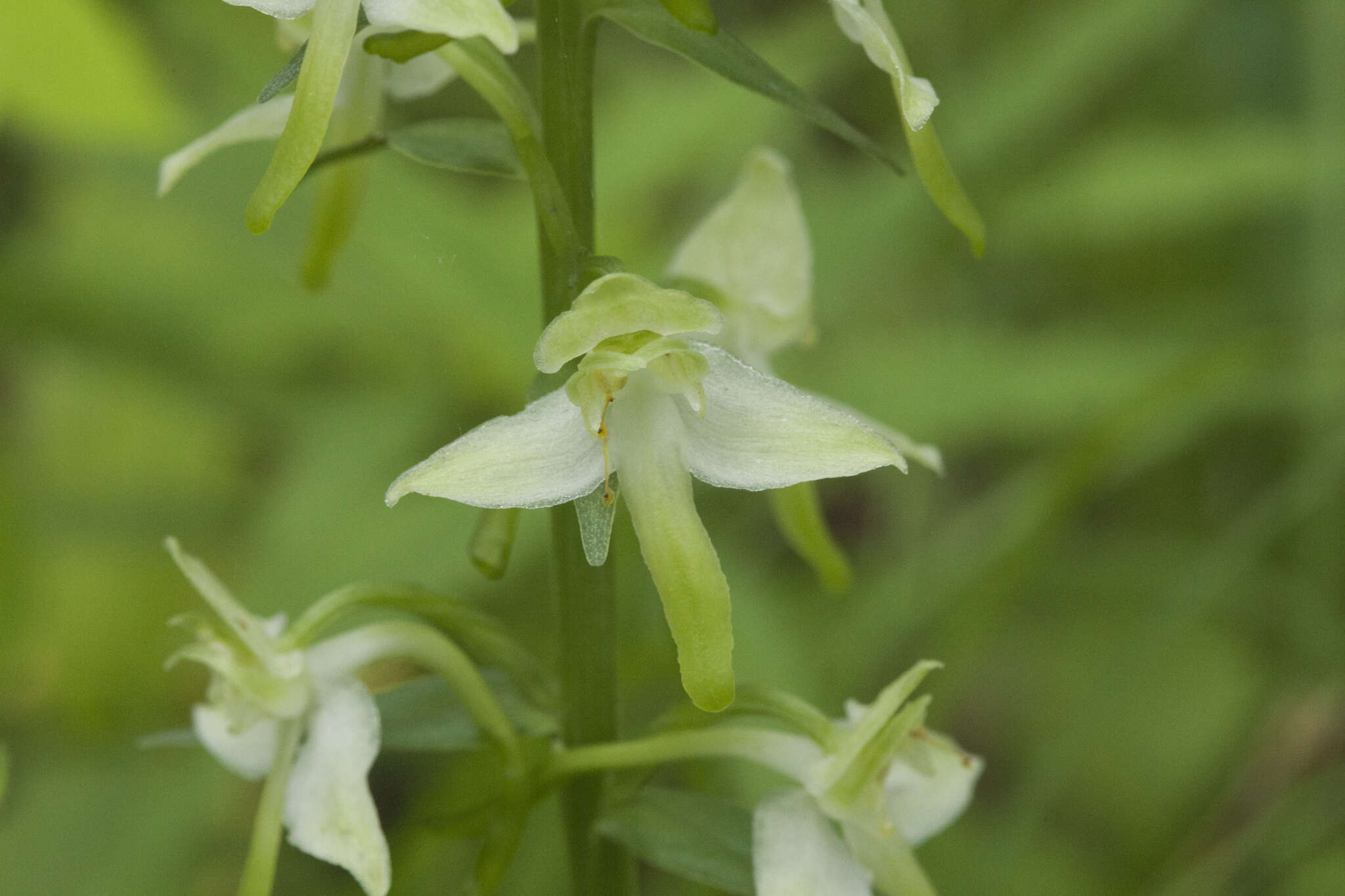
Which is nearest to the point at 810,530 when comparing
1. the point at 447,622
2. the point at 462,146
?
the point at 447,622

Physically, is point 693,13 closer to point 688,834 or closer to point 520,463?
point 520,463

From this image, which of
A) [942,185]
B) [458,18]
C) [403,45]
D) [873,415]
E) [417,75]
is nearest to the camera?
[458,18]

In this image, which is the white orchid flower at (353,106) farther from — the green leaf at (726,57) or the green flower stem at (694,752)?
the green flower stem at (694,752)

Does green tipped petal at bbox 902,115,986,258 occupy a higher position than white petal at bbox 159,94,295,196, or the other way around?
white petal at bbox 159,94,295,196

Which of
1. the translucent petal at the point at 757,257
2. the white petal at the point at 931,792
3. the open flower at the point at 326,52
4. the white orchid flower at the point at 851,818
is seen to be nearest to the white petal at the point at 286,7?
the open flower at the point at 326,52

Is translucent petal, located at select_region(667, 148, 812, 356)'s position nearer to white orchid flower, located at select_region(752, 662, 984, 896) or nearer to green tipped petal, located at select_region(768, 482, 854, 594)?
green tipped petal, located at select_region(768, 482, 854, 594)

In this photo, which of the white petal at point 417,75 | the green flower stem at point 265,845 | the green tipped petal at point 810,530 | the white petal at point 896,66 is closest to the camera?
the white petal at point 896,66

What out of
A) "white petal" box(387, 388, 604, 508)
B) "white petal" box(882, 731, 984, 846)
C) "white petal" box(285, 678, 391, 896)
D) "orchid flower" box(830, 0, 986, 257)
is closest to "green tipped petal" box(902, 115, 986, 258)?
"orchid flower" box(830, 0, 986, 257)
